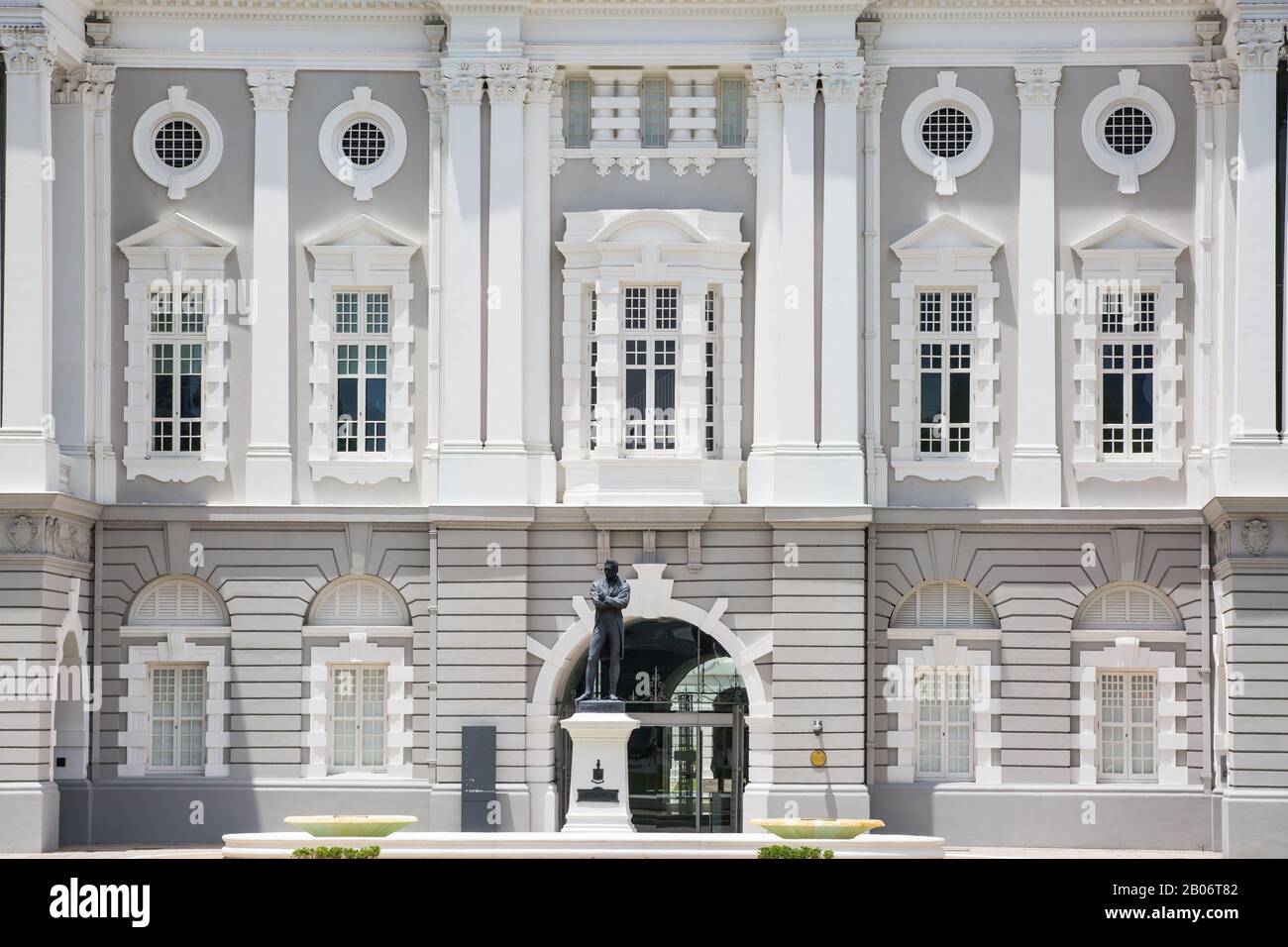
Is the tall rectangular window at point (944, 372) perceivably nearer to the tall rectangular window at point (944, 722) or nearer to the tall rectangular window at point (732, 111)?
the tall rectangular window at point (944, 722)

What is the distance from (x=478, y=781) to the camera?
47219mm

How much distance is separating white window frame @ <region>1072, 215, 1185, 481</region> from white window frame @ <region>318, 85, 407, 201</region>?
1230 centimetres

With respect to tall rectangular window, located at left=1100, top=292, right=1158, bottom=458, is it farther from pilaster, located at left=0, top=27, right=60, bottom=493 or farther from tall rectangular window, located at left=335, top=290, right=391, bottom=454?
pilaster, located at left=0, top=27, right=60, bottom=493

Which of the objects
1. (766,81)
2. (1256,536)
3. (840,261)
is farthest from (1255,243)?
(766,81)

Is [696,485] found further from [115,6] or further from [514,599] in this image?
[115,6]

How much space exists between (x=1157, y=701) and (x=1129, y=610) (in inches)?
65.9

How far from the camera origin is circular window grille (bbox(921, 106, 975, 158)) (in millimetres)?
48656

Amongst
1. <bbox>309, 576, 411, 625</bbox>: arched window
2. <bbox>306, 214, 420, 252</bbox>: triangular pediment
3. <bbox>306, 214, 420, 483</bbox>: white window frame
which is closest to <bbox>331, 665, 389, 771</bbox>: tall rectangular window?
<bbox>309, 576, 411, 625</bbox>: arched window

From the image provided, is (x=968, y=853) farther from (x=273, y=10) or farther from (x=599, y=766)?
(x=273, y=10)

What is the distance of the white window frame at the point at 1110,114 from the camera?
48.2 metres

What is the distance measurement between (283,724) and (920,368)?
12950mm

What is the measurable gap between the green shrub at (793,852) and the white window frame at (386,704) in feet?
36.3

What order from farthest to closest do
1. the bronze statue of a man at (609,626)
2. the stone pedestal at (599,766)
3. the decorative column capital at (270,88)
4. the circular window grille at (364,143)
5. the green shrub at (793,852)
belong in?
the circular window grille at (364,143), the decorative column capital at (270,88), the bronze statue of a man at (609,626), the stone pedestal at (599,766), the green shrub at (793,852)

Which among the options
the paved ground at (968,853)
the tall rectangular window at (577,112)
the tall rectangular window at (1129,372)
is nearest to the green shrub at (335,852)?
the paved ground at (968,853)
